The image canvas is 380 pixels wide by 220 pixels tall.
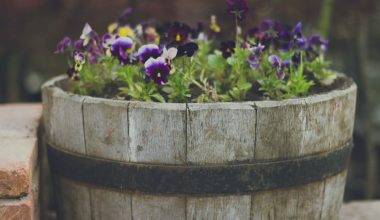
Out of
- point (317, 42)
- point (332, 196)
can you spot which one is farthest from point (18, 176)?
point (317, 42)

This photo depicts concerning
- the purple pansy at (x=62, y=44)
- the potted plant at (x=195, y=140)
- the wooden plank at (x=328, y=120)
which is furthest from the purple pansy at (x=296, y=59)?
the purple pansy at (x=62, y=44)

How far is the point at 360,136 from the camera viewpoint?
483 cm

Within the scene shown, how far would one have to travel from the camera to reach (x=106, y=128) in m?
2.00

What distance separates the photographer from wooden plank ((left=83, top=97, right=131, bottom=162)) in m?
1.97

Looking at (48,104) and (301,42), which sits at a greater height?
(301,42)

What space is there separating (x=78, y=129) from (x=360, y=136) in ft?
10.6

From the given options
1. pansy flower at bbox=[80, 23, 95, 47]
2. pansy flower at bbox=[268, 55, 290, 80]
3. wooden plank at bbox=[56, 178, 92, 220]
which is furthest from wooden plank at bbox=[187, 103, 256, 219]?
pansy flower at bbox=[80, 23, 95, 47]

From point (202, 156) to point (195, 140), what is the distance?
57 mm

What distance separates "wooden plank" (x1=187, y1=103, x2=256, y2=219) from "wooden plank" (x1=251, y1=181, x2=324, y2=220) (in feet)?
0.25

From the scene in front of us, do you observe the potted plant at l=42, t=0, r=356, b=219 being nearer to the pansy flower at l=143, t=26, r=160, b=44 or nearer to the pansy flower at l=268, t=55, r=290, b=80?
the pansy flower at l=268, t=55, r=290, b=80

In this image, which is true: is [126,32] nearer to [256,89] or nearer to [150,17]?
[256,89]

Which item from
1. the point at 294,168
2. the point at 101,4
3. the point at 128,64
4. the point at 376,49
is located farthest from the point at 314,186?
the point at 376,49

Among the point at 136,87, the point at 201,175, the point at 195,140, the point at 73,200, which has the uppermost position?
the point at 136,87

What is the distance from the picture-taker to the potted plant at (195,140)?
6.37 feet
